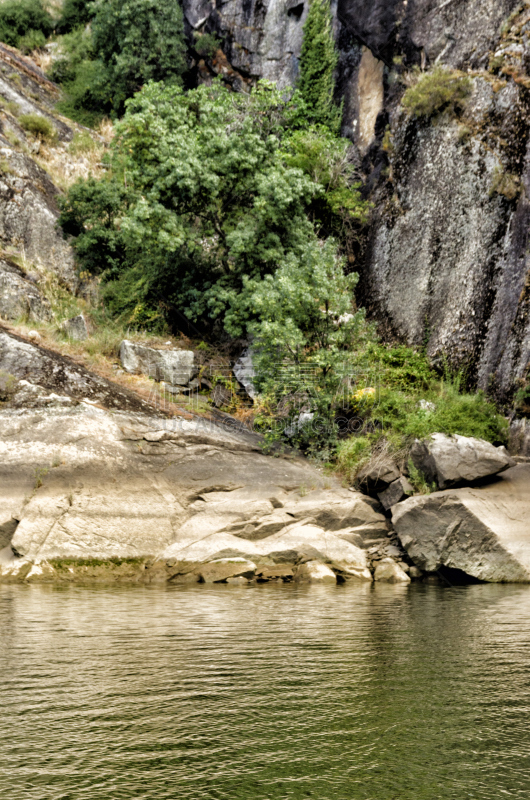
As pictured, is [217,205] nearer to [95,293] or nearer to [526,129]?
[95,293]

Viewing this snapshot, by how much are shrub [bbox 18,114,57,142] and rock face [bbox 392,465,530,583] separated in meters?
21.1

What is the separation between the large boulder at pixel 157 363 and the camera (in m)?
18.3

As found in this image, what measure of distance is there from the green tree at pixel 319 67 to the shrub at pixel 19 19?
17.2 m

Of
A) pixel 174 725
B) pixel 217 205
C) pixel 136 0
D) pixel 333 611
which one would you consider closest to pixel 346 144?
pixel 217 205

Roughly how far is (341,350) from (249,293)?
3.55m

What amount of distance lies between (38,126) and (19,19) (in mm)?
12252

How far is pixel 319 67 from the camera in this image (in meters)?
23.9

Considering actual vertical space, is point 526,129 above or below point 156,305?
above

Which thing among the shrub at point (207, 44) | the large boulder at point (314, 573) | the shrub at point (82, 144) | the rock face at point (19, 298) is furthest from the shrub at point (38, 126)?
the large boulder at point (314, 573)

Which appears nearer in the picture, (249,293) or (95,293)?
(249,293)

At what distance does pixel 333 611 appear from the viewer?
868 centimetres

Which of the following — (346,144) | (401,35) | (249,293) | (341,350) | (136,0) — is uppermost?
(136,0)

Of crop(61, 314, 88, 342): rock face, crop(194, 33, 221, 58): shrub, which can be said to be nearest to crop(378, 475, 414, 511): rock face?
crop(61, 314, 88, 342): rock face

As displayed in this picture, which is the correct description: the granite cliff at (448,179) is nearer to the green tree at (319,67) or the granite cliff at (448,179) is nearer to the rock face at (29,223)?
the green tree at (319,67)
